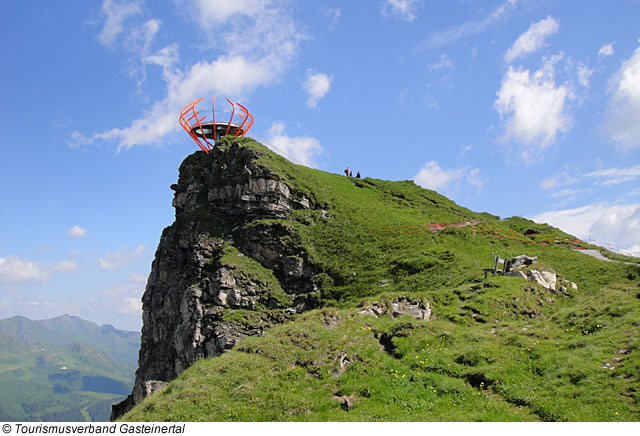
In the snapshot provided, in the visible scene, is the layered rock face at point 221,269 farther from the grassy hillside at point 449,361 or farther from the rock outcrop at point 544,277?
the rock outcrop at point 544,277

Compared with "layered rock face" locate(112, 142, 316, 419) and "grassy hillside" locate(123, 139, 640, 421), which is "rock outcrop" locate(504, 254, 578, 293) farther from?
"layered rock face" locate(112, 142, 316, 419)

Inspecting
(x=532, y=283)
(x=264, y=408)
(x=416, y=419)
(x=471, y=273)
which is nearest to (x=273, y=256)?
(x=471, y=273)

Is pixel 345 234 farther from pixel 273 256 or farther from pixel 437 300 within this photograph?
pixel 437 300

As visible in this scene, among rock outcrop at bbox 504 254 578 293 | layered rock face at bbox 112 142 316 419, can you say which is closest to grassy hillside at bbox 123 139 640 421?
rock outcrop at bbox 504 254 578 293

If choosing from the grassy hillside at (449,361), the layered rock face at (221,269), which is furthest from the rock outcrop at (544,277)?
the layered rock face at (221,269)

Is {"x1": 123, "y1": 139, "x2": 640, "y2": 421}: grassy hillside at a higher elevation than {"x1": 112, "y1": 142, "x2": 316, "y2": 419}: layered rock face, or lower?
lower

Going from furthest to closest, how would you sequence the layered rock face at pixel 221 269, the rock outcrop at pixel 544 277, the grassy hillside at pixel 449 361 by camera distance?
the layered rock face at pixel 221 269
the rock outcrop at pixel 544 277
the grassy hillside at pixel 449 361

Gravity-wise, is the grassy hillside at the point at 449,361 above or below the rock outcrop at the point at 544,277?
below

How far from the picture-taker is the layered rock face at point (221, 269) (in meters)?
42.6

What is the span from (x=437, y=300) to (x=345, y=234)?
22.9m

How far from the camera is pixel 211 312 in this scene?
42188 millimetres

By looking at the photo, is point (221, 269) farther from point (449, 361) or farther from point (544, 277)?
point (544, 277)

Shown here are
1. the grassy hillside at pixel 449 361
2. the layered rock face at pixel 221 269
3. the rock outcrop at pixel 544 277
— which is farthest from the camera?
the layered rock face at pixel 221 269

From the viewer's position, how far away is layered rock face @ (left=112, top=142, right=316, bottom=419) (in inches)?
1678
